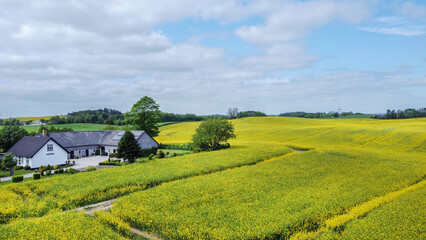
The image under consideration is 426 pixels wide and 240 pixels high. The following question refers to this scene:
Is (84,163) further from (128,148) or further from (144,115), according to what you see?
(144,115)

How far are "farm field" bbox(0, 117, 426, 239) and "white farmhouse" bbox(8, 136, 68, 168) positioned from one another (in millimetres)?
16252

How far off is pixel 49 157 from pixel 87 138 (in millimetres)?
14557

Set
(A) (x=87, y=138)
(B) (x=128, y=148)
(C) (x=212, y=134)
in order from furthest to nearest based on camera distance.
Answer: (A) (x=87, y=138) < (C) (x=212, y=134) < (B) (x=128, y=148)

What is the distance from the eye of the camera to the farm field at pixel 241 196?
1689 centimetres

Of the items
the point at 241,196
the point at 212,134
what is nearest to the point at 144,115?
the point at 212,134

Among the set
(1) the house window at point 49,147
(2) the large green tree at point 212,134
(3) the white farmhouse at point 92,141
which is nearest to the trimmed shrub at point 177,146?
(3) the white farmhouse at point 92,141

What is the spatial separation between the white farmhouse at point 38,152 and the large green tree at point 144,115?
73.1 feet

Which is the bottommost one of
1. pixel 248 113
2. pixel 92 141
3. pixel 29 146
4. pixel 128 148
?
pixel 128 148

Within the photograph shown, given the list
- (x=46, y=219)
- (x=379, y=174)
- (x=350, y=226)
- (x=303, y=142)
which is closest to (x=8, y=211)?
(x=46, y=219)

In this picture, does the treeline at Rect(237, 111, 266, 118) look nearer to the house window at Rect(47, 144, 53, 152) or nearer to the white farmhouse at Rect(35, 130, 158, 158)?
the white farmhouse at Rect(35, 130, 158, 158)

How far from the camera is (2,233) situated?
53.6 feet

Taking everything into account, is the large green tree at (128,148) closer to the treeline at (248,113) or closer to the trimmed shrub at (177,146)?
the trimmed shrub at (177,146)

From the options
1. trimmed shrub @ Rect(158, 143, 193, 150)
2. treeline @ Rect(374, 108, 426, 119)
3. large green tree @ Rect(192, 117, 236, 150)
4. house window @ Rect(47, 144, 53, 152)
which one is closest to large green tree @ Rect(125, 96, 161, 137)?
trimmed shrub @ Rect(158, 143, 193, 150)

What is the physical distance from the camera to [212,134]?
5662 centimetres
